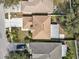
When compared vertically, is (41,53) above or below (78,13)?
below

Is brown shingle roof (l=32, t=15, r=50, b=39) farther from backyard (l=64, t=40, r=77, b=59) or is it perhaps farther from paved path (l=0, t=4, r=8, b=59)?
paved path (l=0, t=4, r=8, b=59)

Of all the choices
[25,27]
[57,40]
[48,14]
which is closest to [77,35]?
[57,40]


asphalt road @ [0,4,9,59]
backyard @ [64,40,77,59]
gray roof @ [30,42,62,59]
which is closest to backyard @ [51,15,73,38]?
backyard @ [64,40,77,59]

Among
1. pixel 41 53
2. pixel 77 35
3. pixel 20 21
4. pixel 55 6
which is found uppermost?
pixel 55 6

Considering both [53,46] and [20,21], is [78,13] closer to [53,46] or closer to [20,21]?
[53,46]

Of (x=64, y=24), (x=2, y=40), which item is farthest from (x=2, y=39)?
(x=64, y=24)

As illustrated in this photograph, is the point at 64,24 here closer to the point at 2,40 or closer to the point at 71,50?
the point at 71,50
